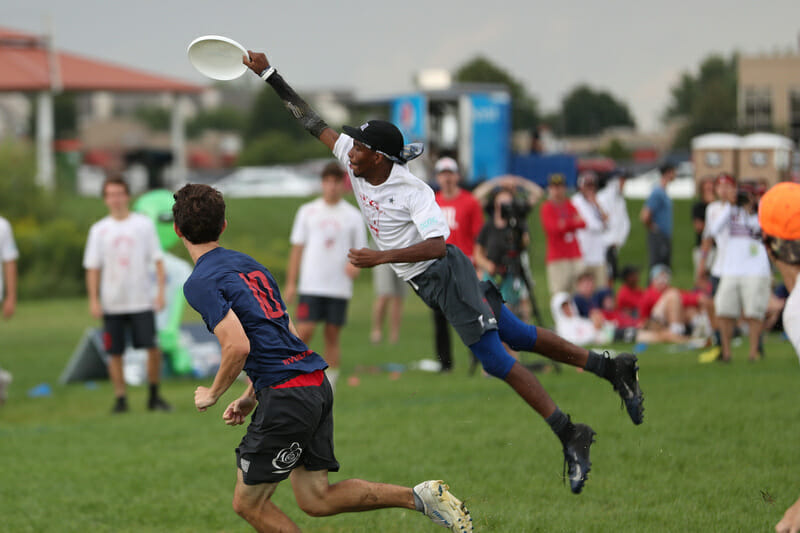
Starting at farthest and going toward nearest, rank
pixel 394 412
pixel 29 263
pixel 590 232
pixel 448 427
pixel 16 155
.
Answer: pixel 16 155, pixel 29 263, pixel 590 232, pixel 394 412, pixel 448 427

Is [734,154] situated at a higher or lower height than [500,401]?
higher

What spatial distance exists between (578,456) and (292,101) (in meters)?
2.79

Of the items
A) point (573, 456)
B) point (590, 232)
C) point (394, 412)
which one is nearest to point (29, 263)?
point (590, 232)

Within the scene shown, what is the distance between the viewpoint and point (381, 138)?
5.92 m

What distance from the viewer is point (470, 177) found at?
35.5 m

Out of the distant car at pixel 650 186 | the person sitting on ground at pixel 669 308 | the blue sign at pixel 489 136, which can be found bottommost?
the person sitting on ground at pixel 669 308

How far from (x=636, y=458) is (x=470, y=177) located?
92.6 feet

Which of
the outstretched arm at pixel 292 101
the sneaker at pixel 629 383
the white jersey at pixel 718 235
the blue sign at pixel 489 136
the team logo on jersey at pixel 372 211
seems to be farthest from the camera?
the blue sign at pixel 489 136

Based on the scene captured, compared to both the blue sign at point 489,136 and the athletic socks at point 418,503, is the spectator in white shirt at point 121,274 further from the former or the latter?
the blue sign at point 489,136

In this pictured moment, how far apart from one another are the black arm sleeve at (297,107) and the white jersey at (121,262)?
5107mm

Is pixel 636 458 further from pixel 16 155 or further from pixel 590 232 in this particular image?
pixel 16 155

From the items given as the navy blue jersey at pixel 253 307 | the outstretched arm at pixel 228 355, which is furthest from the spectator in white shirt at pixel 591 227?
the outstretched arm at pixel 228 355

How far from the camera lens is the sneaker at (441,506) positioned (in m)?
5.29

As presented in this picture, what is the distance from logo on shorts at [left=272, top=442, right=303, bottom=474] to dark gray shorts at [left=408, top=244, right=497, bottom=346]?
1606 millimetres
